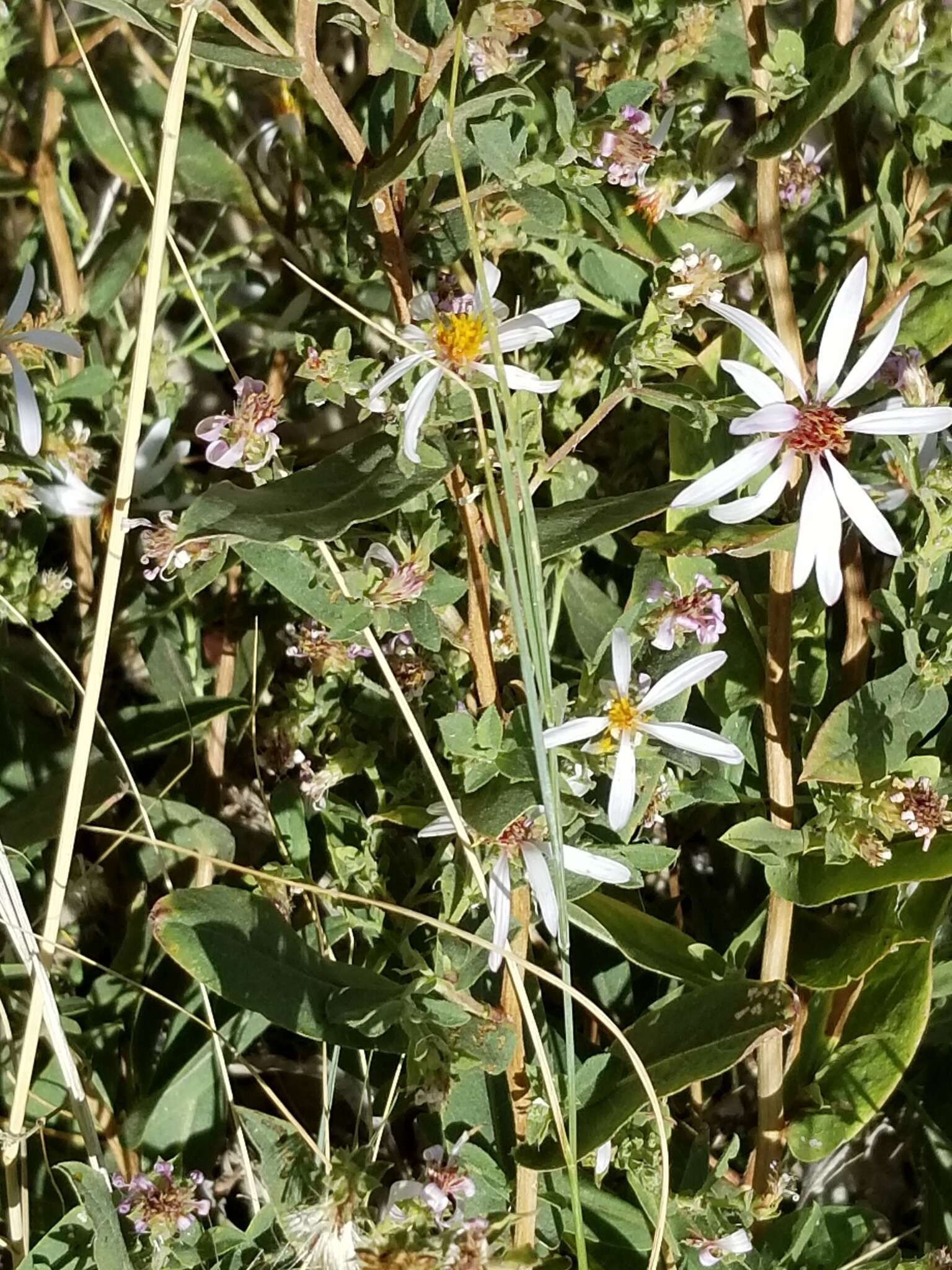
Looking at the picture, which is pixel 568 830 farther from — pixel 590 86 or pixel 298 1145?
pixel 590 86

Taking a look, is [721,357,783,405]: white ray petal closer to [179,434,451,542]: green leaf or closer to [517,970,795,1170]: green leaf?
[179,434,451,542]: green leaf

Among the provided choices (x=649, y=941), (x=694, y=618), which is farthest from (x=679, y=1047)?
(x=694, y=618)

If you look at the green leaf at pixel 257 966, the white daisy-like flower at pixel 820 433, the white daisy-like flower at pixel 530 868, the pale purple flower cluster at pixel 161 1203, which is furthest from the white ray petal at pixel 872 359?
the pale purple flower cluster at pixel 161 1203

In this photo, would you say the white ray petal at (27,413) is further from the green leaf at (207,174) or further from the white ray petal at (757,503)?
the white ray petal at (757,503)

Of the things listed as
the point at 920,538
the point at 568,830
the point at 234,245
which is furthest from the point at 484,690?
the point at 234,245

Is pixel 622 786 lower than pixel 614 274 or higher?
lower

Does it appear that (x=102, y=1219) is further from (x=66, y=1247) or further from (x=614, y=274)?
(x=614, y=274)
